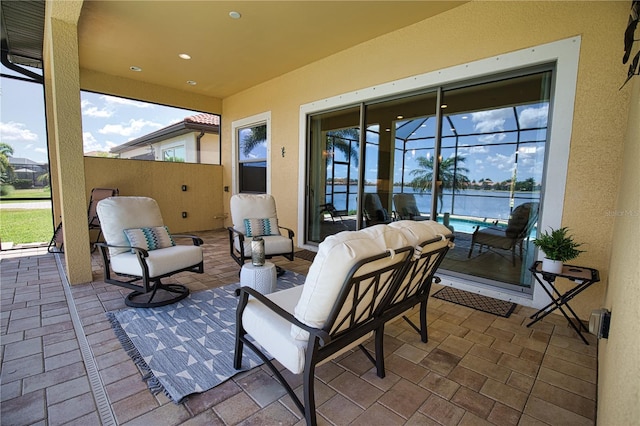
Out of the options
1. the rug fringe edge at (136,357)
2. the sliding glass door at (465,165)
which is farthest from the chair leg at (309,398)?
the sliding glass door at (465,165)

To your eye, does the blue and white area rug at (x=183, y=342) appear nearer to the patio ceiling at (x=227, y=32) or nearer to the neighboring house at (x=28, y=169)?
the patio ceiling at (x=227, y=32)

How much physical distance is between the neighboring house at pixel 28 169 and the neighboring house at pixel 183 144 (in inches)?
43.5

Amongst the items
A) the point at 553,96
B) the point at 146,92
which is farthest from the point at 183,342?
the point at 146,92

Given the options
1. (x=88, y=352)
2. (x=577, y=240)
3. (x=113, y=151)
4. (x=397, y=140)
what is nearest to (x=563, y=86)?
(x=577, y=240)

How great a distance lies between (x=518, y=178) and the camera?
3037mm

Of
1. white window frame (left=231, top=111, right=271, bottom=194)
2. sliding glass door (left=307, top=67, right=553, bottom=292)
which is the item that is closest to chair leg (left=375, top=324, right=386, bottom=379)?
sliding glass door (left=307, top=67, right=553, bottom=292)

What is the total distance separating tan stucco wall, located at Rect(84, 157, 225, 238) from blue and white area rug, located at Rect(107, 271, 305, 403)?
151 inches

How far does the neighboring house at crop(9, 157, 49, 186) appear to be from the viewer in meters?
4.79

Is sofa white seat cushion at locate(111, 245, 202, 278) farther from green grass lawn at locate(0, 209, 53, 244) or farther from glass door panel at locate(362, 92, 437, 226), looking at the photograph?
green grass lawn at locate(0, 209, 53, 244)

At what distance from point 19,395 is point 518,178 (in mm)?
4268

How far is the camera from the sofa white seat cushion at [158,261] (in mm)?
2680

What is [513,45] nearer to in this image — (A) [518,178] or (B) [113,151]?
(A) [518,178]

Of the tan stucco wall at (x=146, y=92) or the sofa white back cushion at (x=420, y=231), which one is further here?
the tan stucco wall at (x=146, y=92)

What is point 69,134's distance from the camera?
3191 mm
